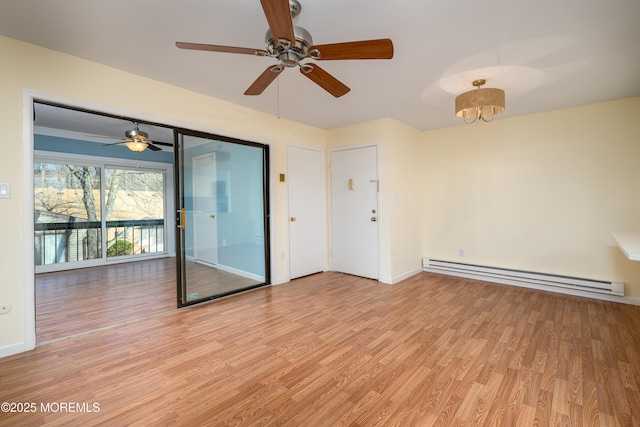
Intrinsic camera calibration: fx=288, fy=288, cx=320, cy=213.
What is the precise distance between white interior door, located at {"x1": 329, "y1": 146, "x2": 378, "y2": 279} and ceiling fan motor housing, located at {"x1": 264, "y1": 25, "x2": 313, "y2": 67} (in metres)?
2.67

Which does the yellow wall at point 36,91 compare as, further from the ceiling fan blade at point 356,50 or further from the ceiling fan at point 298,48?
the ceiling fan blade at point 356,50

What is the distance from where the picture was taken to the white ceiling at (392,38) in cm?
187

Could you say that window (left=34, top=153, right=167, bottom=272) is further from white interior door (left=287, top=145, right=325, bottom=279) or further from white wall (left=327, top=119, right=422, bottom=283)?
white wall (left=327, top=119, right=422, bottom=283)

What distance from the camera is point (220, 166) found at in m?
3.74

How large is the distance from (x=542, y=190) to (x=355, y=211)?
257 centimetres

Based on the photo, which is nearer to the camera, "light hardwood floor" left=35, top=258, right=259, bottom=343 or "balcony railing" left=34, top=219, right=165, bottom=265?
"light hardwood floor" left=35, top=258, right=259, bottom=343

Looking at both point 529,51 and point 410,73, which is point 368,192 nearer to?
point 410,73

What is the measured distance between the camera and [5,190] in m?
2.25

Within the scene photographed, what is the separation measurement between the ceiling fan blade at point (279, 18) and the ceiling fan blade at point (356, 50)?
22 centimetres

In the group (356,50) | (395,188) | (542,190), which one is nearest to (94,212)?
(395,188)

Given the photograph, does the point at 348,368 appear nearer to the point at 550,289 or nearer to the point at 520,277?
the point at 520,277

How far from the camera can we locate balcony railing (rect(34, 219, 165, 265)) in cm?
512

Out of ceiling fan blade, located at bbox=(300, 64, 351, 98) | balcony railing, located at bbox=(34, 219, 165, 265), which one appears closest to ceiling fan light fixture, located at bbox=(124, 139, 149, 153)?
balcony railing, located at bbox=(34, 219, 165, 265)

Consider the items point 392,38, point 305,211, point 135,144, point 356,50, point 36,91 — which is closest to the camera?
point 356,50
